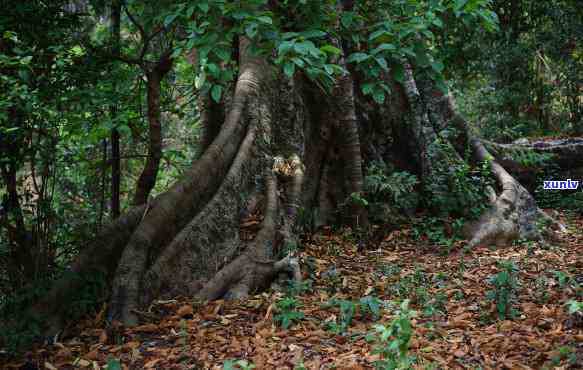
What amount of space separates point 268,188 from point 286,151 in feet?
2.33

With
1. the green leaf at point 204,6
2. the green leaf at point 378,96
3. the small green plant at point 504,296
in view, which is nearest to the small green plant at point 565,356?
the small green plant at point 504,296

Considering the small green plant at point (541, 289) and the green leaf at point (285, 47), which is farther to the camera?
the small green plant at point (541, 289)

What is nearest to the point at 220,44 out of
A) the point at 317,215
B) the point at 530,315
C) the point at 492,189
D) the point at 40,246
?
the point at 40,246

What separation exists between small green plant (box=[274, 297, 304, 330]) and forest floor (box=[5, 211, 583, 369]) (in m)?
0.01

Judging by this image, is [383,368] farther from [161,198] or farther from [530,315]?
[161,198]

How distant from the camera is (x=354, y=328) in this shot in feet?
11.8

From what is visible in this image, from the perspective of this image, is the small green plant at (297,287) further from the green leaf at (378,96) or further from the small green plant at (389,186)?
the small green plant at (389,186)

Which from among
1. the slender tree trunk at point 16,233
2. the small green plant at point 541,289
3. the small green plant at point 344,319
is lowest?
the small green plant at point 344,319

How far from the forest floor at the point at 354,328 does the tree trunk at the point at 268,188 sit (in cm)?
27

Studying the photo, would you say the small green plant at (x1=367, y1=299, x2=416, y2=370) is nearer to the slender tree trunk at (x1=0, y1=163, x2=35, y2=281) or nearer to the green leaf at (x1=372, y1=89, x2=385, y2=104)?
the green leaf at (x1=372, y1=89, x2=385, y2=104)

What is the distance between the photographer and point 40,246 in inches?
167

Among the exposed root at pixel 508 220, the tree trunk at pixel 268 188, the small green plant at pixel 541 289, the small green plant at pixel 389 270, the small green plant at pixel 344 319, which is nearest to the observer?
the small green plant at pixel 344 319

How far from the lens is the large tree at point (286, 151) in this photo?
335 centimetres

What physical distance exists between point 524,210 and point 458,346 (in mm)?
3944
